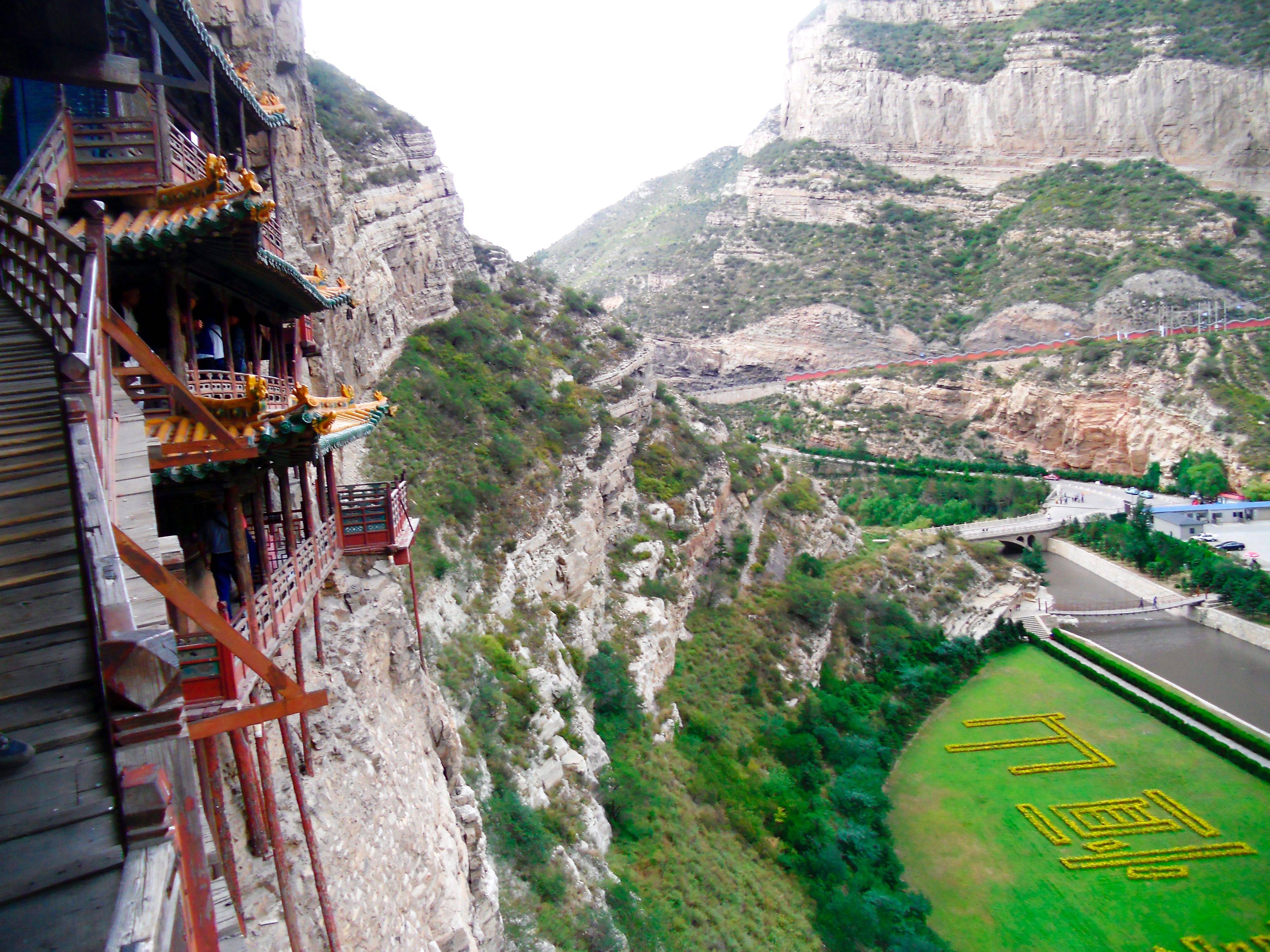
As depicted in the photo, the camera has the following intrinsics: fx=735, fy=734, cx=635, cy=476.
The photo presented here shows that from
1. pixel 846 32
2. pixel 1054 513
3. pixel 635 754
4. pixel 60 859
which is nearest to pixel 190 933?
pixel 60 859

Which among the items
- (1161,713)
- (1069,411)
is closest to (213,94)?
(1161,713)

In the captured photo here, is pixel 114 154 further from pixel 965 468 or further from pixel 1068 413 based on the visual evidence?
pixel 1068 413

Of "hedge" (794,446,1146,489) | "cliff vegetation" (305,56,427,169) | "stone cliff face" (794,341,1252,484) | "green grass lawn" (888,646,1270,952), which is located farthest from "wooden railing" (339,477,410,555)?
"stone cliff face" (794,341,1252,484)

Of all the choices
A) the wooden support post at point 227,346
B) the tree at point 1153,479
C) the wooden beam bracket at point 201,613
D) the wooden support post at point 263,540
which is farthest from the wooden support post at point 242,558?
the tree at point 1153,479

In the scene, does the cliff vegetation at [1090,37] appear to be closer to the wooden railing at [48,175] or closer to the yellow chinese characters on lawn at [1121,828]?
the yellow chinese characters on lawn at [1121,828]

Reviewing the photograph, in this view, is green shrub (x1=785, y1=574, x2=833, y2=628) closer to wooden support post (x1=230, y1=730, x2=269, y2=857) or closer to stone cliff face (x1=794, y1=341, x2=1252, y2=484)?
wooden support post (x1=230, y1=730, x2=269, y2=857)
